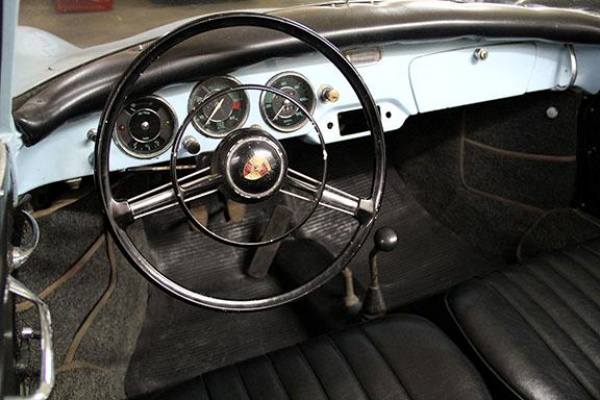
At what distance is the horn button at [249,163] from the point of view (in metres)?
1.15

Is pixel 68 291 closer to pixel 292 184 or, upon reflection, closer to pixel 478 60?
pixel 292 184

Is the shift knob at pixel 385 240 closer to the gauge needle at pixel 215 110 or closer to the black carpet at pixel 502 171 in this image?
the gauge needle at pixel 215 110

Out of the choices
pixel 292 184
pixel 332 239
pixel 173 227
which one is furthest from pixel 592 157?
pixel 173 227

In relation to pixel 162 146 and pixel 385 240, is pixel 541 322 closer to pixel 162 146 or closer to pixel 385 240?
pixel 385 240

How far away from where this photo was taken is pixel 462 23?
152cm

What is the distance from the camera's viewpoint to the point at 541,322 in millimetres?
1380

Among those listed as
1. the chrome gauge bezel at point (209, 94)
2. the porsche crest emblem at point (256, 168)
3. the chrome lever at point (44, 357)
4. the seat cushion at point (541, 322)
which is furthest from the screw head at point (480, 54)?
the chrome lever at point (44, 357)

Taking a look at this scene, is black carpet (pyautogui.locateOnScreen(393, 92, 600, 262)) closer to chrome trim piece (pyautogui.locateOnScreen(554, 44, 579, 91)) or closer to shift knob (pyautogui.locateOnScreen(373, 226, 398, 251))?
chrome trim piece (pyautogui.locateOnScreen(554, 44, 579, 91))

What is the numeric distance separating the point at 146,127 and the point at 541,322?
3.15 feet

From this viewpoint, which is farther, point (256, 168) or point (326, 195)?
point (326, 195)

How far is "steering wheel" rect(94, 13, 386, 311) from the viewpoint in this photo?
1053 millimetres

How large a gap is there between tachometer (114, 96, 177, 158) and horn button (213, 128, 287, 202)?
22cm

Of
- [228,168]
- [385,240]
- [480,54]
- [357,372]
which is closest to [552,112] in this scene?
[480,54]

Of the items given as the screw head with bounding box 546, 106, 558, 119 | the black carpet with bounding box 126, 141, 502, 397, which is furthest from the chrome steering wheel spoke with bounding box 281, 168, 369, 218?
the screw head with bounding box 546, 106, 558, 119
